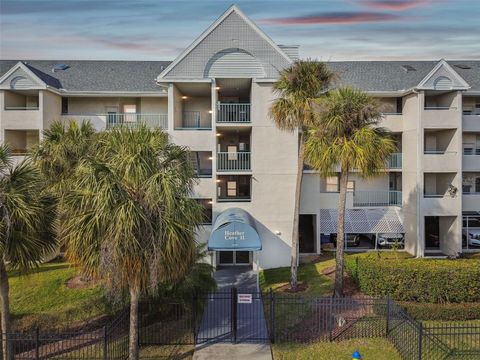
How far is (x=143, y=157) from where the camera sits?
37.5 ft

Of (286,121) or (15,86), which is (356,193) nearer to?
(286,121)

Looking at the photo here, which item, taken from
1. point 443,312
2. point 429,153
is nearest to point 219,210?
point 443,312

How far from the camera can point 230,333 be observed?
16062 millimetres

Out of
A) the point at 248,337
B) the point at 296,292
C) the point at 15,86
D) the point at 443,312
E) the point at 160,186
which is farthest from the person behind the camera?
the point at 15,86

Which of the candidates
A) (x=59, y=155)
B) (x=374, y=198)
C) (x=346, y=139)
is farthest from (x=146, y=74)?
(x=374, y=198)

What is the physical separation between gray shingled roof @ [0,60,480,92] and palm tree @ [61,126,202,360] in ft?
61.8

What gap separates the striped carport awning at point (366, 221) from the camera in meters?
28.6

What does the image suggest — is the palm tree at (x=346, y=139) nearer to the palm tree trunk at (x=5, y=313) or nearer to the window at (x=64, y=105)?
the palm tree trunk at (x=5, y=313)

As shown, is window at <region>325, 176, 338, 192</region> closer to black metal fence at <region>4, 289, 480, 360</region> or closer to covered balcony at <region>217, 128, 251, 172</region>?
covered balcony at <region>217, 128, 251, 172</region>

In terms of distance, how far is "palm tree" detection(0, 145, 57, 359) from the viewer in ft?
39.8

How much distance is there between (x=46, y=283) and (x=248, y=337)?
11.9 m

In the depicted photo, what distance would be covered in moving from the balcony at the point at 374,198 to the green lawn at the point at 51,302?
19.3 metres

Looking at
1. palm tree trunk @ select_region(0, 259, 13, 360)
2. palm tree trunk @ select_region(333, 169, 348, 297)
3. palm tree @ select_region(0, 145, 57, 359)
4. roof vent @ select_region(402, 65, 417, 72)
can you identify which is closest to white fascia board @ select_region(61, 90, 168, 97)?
palm tree trunk @ select_region(333, 169, 348, 297)

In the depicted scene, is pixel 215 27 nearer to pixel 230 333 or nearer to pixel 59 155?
pixel 59 155
